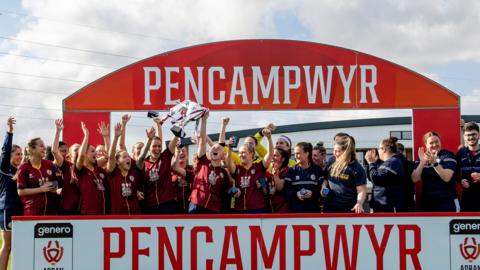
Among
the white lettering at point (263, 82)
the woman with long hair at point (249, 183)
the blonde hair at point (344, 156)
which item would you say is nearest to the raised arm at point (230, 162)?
the woman with long hair at point (249, 183)

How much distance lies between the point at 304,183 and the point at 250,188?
69cm

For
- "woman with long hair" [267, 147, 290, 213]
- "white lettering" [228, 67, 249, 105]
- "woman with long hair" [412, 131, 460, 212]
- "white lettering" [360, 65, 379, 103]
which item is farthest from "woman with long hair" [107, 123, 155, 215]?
"white lettering" [360, 65, 379, 103]

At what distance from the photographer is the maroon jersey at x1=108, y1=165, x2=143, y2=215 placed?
7.50 m

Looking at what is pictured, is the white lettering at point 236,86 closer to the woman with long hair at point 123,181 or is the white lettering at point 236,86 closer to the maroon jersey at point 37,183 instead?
the woman with long hair at point 123,181

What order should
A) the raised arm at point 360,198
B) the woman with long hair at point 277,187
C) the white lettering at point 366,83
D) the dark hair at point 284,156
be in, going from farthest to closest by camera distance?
the white lettering at point 366,83 < the dark hair at point 284,156 < the woman with long hair at point 277,187 < the raised arm at point 360,198

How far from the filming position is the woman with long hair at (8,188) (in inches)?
314

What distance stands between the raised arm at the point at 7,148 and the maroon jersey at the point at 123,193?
4.95 feet

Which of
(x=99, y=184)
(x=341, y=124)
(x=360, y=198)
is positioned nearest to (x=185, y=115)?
(x=99, y=184)

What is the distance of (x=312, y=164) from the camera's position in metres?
7.70

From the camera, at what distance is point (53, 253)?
6566mm

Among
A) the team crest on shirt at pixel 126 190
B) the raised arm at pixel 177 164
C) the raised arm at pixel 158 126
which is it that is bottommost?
the team crest on shirt at pixel 126 190

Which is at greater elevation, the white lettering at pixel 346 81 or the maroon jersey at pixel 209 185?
the white lettering at pixel 346 81

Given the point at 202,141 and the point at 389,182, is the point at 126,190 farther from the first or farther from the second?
the point at 389,182

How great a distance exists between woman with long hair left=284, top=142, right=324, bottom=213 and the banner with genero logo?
0.96 metres
